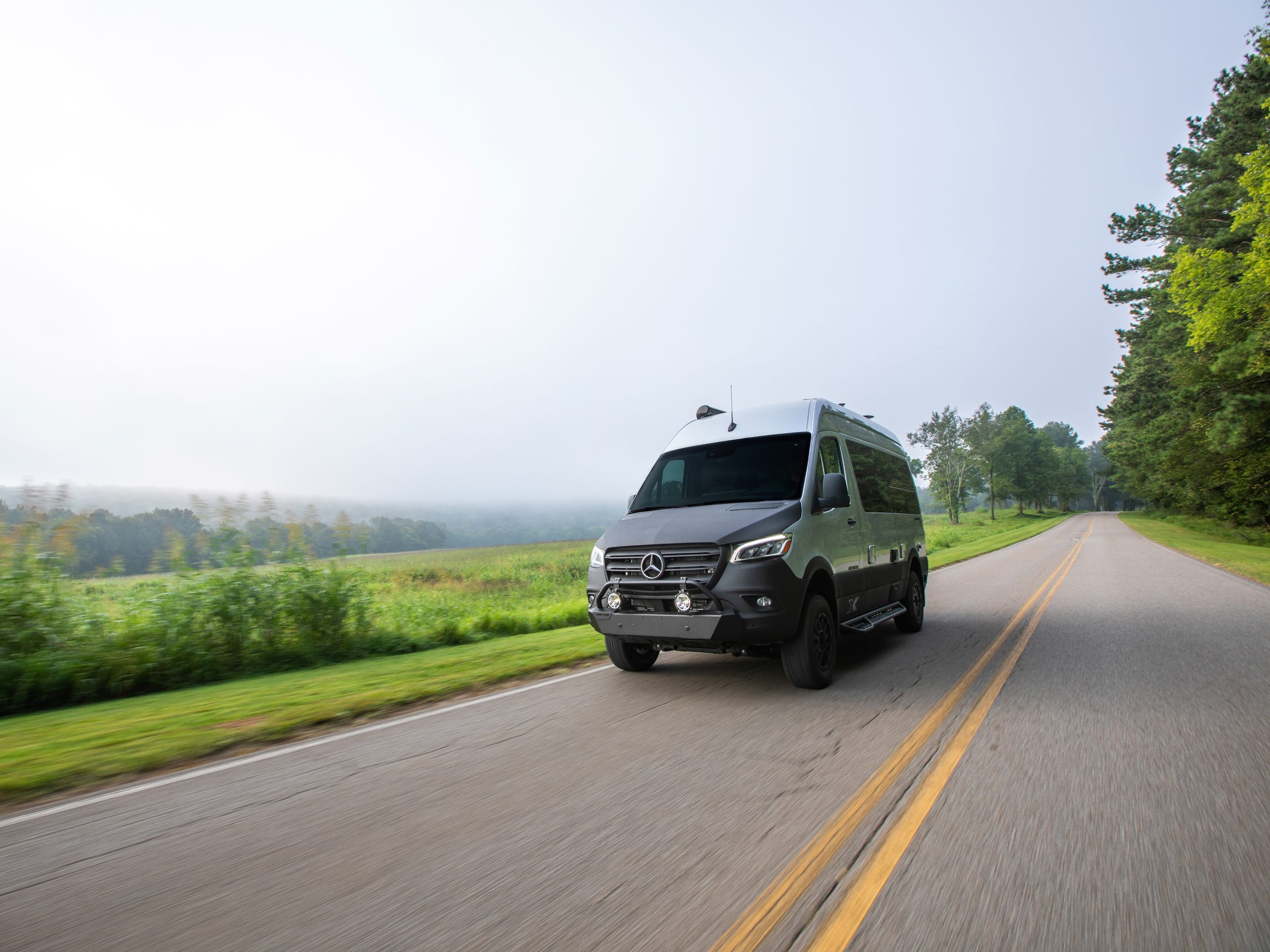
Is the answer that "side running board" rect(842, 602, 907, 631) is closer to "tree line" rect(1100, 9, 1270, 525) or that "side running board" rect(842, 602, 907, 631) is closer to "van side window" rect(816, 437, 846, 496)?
"van side window" rect(816, 437, 846, 496)

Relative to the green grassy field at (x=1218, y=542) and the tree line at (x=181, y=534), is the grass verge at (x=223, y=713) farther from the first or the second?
the green grassy field at (x=1218, y=542)

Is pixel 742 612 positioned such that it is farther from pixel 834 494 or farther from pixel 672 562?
pixel 834 494

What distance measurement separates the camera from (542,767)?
4.19m

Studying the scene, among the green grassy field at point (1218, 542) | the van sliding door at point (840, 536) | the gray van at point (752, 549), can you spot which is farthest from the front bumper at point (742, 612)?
the green grassy field at point (1218, 542)

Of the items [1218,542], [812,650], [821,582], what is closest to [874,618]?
[821,582]

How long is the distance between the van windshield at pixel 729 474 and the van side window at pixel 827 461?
20 centimetres

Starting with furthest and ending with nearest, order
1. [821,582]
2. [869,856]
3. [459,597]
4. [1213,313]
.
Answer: [1213,313]
[459,597]
[821,582]
[869,856]

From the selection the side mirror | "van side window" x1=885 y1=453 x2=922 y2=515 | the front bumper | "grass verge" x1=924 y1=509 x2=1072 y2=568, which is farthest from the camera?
"grass verge" x1=924 y1=509 x2=1072 y2=568

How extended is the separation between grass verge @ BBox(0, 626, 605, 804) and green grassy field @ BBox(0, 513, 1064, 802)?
14 mm

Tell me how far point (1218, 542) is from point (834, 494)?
3442 cm

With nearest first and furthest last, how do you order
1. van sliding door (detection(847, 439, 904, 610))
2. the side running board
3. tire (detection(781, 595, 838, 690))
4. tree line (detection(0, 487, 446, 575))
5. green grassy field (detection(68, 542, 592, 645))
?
1. tire (detection(781, 595, 838, 690))
2. the side running board
3. van sliding door (detection(847, 439, 904, 610))
4. tree line (detection(0, 487, 446, 575))
5. green grassy field (detection(68, 542, 592, 645))

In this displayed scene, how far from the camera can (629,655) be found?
6734 millimetres

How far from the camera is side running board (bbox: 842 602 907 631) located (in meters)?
6.61

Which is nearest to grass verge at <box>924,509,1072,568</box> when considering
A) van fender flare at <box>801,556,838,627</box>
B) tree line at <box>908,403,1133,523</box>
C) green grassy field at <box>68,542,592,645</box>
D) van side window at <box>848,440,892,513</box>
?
tree line at <box>908,403,1133,523</box>
